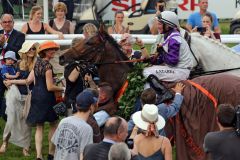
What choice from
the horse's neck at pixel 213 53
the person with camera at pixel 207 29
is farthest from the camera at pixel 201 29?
the horse's neck at pixel 213 53

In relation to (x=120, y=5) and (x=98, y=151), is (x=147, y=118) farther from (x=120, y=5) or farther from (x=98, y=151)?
(x=120, y=5)

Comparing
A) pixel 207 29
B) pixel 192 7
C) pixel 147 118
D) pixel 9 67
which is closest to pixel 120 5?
pixel 192 7

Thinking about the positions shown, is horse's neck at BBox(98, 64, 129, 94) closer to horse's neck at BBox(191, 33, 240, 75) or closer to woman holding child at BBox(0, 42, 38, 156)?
horse's neck at BBox(191, 33, 240, 75)

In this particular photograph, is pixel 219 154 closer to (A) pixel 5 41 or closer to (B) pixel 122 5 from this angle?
(A) pixel 5 41

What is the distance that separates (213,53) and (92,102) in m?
2.86

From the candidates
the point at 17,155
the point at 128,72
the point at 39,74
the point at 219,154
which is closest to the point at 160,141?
the point at 219,154

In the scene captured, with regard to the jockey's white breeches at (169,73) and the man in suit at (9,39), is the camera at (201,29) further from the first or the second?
the jockey's white breeches at (169,73)

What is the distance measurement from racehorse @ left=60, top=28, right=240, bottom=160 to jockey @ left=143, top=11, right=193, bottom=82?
1.01 ft

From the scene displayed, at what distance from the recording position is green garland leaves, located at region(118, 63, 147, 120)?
10.1 metres

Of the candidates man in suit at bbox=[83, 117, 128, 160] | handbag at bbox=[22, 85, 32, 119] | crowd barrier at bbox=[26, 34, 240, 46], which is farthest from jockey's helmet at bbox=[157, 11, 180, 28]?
crowd barrier at bbox=[26, 34, 240, 46]

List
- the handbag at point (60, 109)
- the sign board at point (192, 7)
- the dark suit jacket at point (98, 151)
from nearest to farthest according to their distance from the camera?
1. the dark suit jacket at point (98, 151)
2. the handbag at point (60, 109)
3. the sign board at point (192, 7)

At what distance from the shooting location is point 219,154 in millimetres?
7203

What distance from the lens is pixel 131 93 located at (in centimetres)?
1016

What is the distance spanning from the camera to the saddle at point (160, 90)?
31.8 feet
